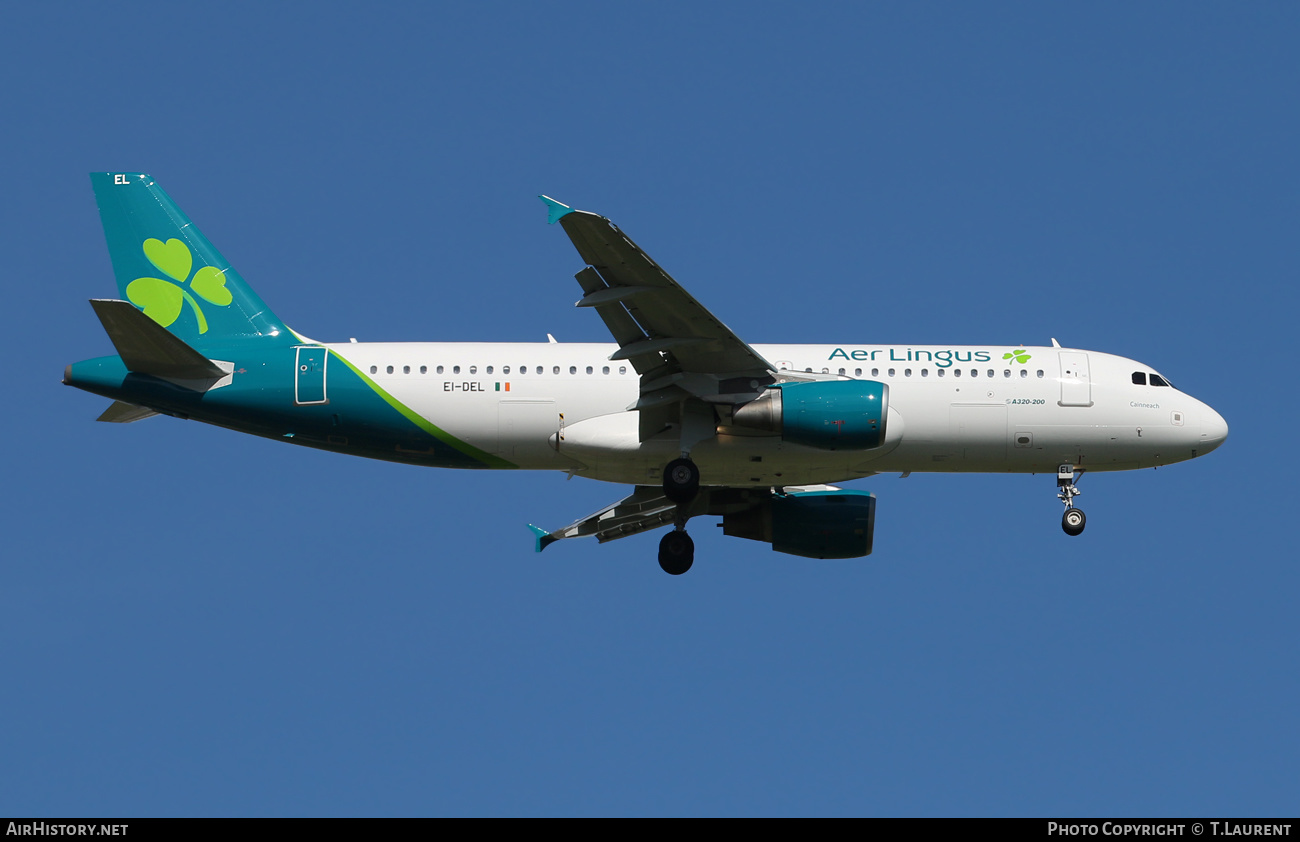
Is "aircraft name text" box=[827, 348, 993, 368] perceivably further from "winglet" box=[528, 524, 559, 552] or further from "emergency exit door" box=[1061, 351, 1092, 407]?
"winglet" box=[528, 524, 559, 552]

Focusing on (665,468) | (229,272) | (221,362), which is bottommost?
(665,468)

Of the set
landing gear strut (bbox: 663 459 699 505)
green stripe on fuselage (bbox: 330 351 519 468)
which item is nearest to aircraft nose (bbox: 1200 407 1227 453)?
landing gear strut (bbox: 663 459 699 505)

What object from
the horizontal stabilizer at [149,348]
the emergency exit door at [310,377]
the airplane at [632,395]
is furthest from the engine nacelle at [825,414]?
the horizontal stabilizer at [149,348]

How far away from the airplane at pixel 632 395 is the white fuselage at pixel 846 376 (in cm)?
4

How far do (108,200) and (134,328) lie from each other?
5.35 metres

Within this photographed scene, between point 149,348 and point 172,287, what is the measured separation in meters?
3.21

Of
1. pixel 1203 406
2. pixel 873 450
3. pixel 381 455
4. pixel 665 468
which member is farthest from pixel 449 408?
pixel 1203 406

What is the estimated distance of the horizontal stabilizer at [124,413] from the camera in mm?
32531

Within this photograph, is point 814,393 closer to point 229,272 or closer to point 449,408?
point 449,408

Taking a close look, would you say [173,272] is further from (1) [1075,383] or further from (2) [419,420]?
(1) [1075,383]

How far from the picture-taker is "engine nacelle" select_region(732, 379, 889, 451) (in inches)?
1187

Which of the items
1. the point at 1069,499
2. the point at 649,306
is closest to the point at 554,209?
the point at 649,306

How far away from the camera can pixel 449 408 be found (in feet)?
104

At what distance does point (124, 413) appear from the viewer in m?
32.6
